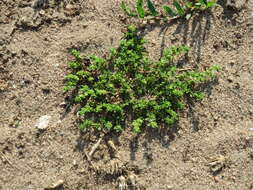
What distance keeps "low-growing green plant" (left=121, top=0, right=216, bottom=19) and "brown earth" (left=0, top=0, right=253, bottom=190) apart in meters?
0.09

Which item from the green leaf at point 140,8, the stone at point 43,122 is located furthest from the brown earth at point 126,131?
the green leaf at point 140,8

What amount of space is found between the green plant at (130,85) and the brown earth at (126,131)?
0.41ft

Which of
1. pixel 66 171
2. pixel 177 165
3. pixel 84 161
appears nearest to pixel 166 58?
pixel 177 165

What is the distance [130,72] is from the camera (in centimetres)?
327

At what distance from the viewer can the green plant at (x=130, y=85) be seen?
3.13 metres

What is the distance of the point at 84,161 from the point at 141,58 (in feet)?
4.15

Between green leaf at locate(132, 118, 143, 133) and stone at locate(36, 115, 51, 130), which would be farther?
stone at locate(36, 115, 51, 130)

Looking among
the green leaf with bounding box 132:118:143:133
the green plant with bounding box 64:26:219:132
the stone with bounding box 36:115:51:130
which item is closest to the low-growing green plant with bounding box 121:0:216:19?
the green plant with bounding box 64:26:219:132

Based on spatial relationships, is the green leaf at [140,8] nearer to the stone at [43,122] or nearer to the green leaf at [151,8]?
the green leaf at [151,8]

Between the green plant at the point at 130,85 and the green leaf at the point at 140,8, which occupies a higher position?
the green leaf at the point at 140,8

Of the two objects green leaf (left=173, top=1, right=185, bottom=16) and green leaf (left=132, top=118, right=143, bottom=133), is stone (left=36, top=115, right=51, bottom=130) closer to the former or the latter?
green leaf (left=132, top=118, right=143, bottom=133)

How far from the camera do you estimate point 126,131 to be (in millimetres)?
3154

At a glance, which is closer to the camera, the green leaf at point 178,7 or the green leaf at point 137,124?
the green leaf at point 137,124

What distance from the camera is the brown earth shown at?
3086 millimetres
